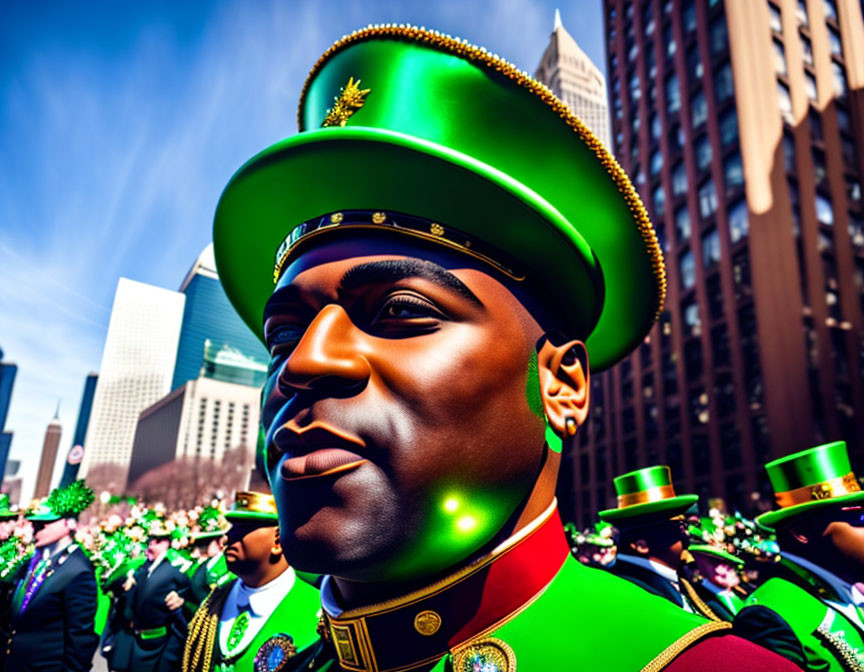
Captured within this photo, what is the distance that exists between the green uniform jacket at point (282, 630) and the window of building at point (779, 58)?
1991 inches

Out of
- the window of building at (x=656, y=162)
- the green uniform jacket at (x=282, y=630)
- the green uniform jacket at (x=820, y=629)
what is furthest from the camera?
the window of building at (x=656, y=162)

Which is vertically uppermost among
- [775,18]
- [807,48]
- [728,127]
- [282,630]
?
[775,18]

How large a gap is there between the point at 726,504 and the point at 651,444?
8.93 metres

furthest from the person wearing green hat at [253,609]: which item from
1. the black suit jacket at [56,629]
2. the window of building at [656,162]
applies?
the window of building at [656,162]

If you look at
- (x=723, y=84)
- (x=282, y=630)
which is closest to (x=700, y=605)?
(x=282, y=630)

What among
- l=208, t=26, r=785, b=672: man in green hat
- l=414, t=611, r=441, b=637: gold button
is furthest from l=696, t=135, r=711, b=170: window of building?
l=414, t=611, r=441, b=637: gold button

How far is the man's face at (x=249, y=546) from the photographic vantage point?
18.3 feet

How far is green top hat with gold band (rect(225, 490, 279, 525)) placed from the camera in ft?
19.4

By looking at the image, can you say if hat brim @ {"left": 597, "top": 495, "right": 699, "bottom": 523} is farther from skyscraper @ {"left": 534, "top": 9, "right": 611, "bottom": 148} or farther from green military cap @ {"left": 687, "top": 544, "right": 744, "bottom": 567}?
skyscraper @ {"left": 534, "top": 9, "right": 611, "bottom": 148}

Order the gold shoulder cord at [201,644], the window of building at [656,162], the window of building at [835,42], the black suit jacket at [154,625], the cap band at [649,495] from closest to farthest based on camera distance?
the gold shoulder cord at [201,644] < the cap band at [649,495] < the black suit jacket at [154,625] < the window of building at [835,42] < the window of building at [656,162]

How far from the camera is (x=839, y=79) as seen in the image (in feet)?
149

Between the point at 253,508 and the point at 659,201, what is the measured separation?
157 feet

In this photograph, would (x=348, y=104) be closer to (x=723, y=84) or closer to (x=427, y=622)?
(x=427, y=622)

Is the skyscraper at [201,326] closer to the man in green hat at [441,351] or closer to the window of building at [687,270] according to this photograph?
the window of building at [687,270]
